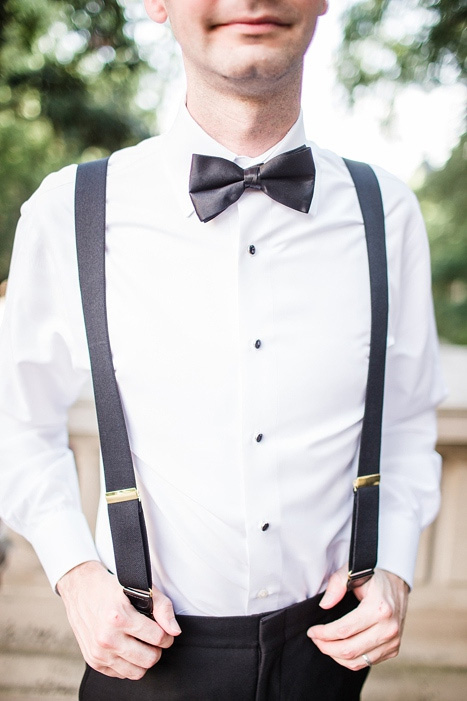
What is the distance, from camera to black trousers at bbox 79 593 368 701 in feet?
3.43

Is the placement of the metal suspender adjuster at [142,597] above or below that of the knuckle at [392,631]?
above

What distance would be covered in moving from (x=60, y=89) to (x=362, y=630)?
166 centimetres

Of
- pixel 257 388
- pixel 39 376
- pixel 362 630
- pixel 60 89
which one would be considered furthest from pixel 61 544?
pixel 60 89

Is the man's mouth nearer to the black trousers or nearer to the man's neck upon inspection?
the man's neck

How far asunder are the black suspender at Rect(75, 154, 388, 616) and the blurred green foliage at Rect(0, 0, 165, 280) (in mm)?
854

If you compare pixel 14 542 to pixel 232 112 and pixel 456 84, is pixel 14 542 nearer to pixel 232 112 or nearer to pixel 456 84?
pixel 232 112

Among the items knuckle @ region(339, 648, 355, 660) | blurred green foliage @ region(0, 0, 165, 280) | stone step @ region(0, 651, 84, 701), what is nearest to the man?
knuckle @ region(339, 648, 355, 660)

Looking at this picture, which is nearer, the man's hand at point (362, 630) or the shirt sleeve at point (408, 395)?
the man's hand at point (362, 630)

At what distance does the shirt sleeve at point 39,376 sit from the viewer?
1068 mm

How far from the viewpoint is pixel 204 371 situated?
1029mm

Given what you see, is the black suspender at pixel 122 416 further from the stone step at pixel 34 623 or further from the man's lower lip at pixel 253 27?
the stone step at pixel 34 623

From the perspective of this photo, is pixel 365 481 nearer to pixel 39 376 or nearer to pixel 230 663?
pixel 230 663

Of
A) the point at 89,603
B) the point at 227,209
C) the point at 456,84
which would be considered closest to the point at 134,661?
the point at 89,603

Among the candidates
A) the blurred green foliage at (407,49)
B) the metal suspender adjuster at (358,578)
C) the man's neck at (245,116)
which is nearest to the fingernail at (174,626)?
the metal suspender adjuster at (358,578)
